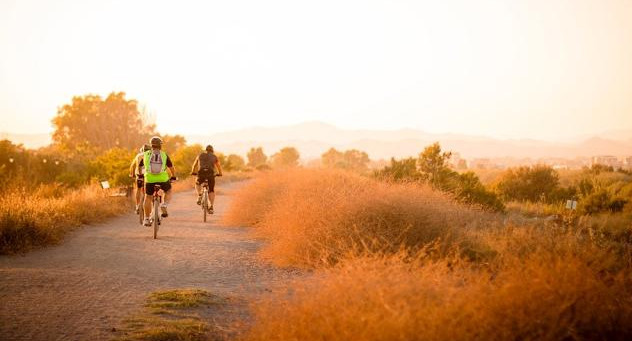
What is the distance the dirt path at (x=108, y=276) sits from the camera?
577cm

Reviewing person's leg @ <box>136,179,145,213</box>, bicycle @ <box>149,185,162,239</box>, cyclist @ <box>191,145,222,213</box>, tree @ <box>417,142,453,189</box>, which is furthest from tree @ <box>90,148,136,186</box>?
tree @ <box>417,142,453,189</box>

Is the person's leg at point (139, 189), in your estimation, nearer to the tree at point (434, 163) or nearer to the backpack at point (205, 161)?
the backpack at point (205, 161)

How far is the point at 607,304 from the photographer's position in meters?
4.05

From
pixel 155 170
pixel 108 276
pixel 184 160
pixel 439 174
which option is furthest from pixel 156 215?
pixel 184 160

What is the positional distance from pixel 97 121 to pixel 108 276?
5306cm

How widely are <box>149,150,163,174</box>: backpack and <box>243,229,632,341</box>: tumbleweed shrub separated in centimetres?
837

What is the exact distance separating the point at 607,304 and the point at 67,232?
1196 cm

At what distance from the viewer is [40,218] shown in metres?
11.5

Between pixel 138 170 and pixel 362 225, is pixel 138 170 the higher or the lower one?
the higher one

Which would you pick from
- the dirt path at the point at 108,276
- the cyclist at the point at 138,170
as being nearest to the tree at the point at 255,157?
the cyclist at the point at 138,170

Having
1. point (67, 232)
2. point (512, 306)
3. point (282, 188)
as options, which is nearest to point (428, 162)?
point (282, 188)

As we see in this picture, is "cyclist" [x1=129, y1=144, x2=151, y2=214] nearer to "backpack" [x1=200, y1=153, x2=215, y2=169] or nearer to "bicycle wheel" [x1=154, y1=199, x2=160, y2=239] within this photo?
"bicycle wheel" [x1=154, y1=199, x2=160, y2=239]

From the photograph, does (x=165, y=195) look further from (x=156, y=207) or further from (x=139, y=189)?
(x=139, y=189)

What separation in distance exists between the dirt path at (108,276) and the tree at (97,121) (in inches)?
1529
